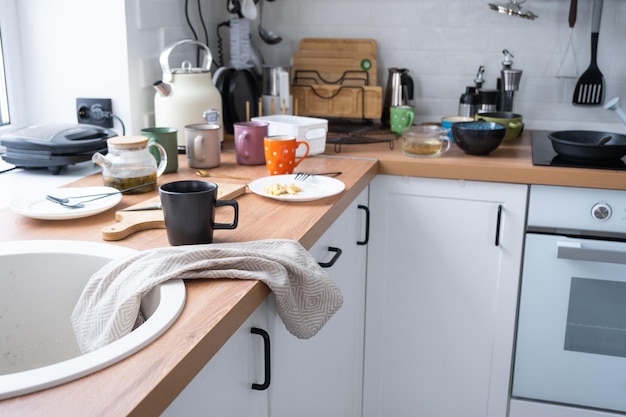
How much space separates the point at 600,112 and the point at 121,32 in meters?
1.71

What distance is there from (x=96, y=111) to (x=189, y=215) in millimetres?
1035

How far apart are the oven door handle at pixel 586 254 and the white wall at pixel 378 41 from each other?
0.78 meters

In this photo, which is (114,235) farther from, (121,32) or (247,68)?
(247,68)

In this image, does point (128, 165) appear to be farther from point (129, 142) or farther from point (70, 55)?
point (70, 55)

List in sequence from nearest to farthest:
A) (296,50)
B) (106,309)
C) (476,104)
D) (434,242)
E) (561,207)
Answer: (106,309) → (561,207) → (434,242) → (476,104) → (296,50)

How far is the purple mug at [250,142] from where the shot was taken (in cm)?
191

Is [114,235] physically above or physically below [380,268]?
above

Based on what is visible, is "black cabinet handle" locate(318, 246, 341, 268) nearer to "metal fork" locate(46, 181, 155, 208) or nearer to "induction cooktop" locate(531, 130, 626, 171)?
→ "metal fork" locate(46, 181, 155, 208)

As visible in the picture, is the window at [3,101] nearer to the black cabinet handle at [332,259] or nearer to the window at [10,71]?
the window at [10,71]

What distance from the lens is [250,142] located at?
192cm

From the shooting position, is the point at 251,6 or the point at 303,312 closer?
the point at 303,312

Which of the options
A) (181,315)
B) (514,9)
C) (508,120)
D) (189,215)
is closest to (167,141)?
(189,215)

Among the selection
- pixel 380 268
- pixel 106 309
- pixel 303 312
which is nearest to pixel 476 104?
pixel 380 268

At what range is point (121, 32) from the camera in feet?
6.47
